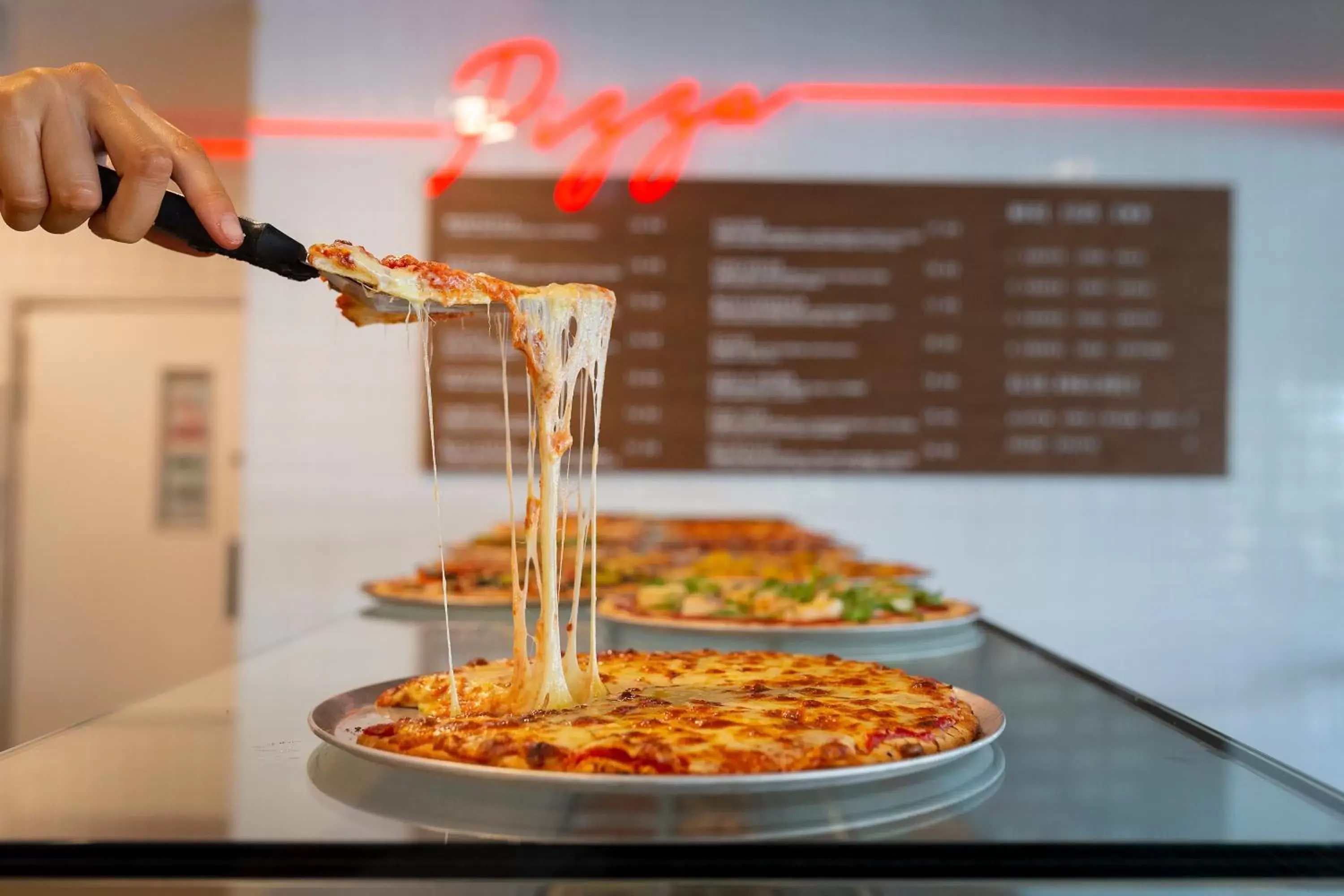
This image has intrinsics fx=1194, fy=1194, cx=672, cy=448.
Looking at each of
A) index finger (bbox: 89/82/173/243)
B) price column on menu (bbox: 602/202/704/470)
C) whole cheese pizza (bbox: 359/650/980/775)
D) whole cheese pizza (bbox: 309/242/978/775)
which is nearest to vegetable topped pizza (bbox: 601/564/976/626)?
whole cheese pizza (bbox: 309/242/978/775)

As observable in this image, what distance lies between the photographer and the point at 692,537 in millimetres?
3686

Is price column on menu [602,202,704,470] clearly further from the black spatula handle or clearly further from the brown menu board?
the black spatula handle

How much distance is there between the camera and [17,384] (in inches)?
237

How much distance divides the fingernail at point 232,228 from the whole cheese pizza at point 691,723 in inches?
19.4

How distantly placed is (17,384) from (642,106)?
11.7 feet

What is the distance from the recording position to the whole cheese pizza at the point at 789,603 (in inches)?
74.3

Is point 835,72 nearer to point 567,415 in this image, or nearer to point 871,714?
point 567,415

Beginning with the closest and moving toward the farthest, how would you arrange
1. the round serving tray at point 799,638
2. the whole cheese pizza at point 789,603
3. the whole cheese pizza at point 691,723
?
the whole cheese pizza at point 691,723 < the round serving tray at point 799,638 < the whole cheese pizza at point 789,603

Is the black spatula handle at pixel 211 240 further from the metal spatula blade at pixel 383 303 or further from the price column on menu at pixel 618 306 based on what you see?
the price column on menu at pixel 618 306

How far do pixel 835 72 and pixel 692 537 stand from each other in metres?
2.26

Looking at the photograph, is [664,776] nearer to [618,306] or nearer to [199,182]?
[199,182]

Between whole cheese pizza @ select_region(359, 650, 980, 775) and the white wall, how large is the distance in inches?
138

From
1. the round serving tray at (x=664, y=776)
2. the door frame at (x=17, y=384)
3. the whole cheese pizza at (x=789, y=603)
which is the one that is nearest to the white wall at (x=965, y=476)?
the door frame at (x=17, y=384)

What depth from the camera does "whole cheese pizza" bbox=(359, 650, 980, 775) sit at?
36.5 inches
